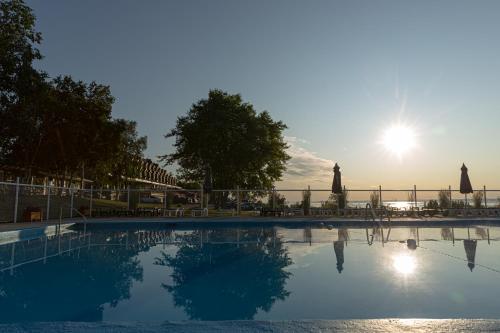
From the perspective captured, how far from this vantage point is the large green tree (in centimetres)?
2620

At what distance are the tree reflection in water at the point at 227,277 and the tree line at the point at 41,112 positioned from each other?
533 inches

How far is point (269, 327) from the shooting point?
3166 mm

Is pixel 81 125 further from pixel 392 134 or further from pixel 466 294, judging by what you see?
pixel 466 294

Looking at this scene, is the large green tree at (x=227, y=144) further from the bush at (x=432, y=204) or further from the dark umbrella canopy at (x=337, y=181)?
the bush at (x=432, y=204)

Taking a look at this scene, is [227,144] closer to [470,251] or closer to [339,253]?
[339,253]

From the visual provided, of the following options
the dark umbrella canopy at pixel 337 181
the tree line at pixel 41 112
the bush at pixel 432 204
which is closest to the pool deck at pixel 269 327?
the dark umbrella canopy at pixel 337 181

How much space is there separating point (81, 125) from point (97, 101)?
8.17 ft

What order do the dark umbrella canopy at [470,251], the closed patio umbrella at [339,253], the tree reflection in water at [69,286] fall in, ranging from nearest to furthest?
1. the tree reflection in water at [69,286]
2. the closed patio umbrella at [339,253]
3. the dark umbrella canopy at [470,251]

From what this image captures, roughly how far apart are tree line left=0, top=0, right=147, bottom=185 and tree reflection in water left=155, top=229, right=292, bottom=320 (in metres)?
13.5

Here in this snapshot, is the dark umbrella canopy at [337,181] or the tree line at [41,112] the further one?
the dark umbrella canopy at [337,181]

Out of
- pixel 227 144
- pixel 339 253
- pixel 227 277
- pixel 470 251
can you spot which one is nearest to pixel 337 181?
pixel 227 144

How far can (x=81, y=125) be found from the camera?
66.9 ft

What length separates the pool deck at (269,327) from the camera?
3.08m

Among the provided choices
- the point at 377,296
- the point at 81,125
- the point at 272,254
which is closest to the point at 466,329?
the point at 377,296
